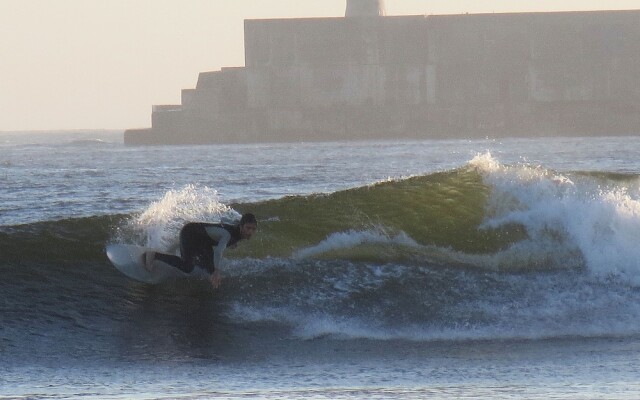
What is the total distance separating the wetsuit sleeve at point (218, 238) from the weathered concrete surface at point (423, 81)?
9261cm

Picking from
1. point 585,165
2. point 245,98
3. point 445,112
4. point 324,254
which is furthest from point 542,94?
point 324,254

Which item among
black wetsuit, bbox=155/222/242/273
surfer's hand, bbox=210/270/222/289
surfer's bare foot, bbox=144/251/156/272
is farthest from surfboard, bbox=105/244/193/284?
surfer's hand, bbox=210/270/222/289

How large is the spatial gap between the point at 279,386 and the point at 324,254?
15.8ft

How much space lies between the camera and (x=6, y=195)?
31953 millimetres

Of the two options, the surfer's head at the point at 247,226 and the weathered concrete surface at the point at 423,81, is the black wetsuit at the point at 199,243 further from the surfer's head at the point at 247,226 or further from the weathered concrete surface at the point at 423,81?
the weathered concrete surface at the point at 423,81

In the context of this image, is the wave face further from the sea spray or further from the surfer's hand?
the surfer's hand

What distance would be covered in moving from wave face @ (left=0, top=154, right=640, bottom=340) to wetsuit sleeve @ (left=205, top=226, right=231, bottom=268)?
2.38 feet

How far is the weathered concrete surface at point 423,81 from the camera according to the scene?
106 m

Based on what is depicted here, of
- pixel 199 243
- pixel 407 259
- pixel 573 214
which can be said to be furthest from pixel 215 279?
pixel 573 214

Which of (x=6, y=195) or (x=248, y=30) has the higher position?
(x=248, y=30)

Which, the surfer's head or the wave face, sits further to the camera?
the wave face

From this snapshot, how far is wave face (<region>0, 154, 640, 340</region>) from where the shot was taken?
40.0 feet

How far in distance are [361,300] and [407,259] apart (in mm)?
1686

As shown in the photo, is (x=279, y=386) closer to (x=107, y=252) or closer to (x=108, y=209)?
(x=107, y=252)
